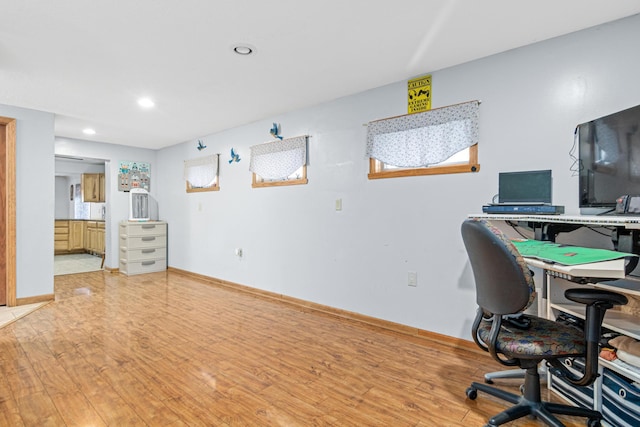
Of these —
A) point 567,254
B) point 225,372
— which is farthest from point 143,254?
point 567,254

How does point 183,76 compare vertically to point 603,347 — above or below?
above

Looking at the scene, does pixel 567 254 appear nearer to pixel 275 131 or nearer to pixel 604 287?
pixel 604 287

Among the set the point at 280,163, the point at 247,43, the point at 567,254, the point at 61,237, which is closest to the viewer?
the point at 567,254

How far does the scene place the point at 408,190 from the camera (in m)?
2.94

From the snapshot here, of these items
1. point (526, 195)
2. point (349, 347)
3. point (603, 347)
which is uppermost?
point (526, 195)

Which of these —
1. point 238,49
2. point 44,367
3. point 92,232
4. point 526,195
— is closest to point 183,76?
point 238,49

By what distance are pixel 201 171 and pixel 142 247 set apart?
1.78 metres

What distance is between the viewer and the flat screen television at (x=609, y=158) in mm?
1751

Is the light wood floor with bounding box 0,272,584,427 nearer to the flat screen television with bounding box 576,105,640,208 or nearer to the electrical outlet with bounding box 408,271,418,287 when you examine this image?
the electrical outlet with bounding box 408,271,418,287

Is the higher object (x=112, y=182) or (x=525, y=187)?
(x=112, y=182)

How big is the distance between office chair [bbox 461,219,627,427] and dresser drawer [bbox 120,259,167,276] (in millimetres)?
5550

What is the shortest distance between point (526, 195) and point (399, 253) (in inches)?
44.4

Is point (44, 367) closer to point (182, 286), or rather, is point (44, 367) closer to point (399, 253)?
point (182, 286)

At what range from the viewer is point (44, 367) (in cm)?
227
